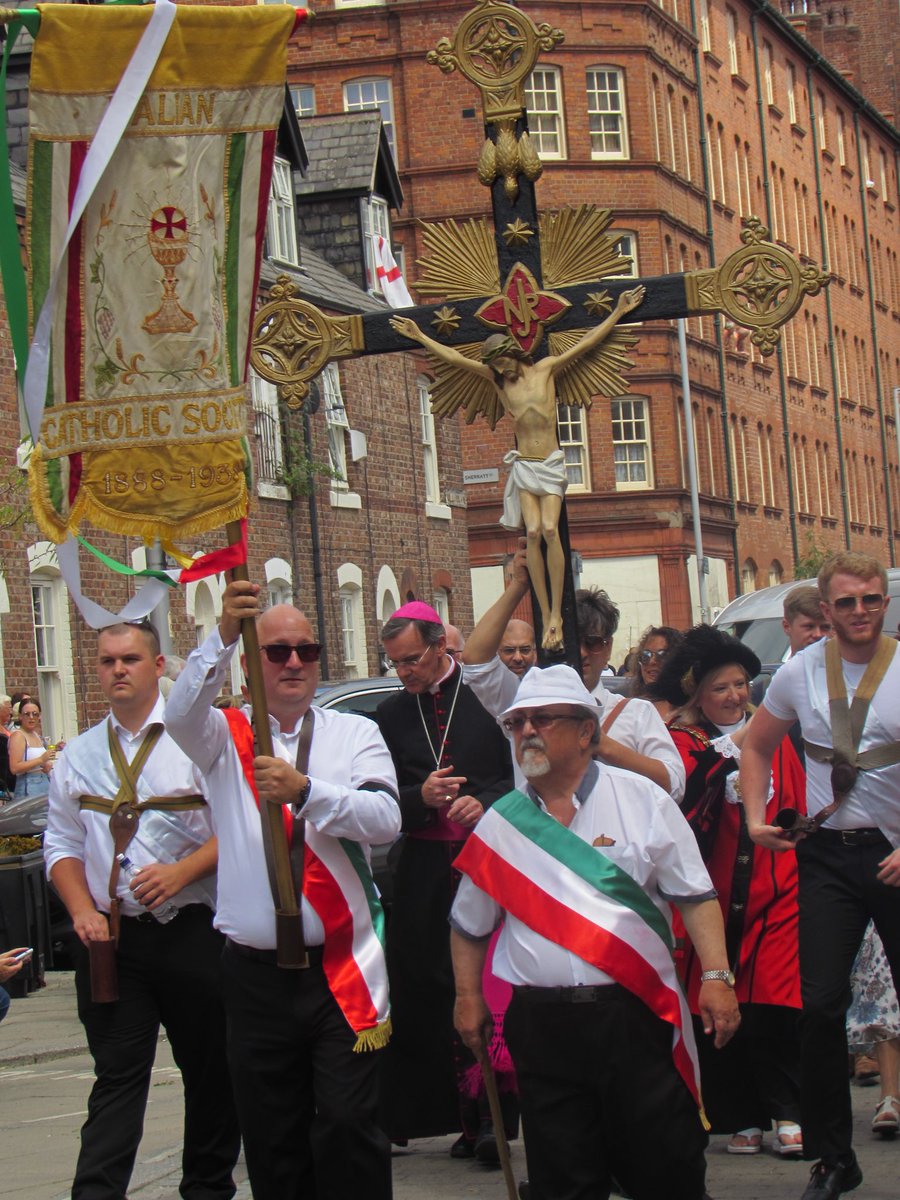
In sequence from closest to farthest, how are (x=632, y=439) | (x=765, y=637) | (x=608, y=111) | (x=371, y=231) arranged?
1. (x=765, y=637)
2. (x=371, y=231)
3. (x=632, y=439)
4. (x=608, y=111)

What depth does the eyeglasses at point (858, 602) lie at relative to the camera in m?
6.83

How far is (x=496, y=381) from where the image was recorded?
291 inches

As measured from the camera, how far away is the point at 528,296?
24.1 ft

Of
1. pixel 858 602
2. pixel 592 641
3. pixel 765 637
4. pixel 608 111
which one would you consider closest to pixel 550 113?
pixel 608 111

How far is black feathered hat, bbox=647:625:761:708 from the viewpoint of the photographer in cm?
805

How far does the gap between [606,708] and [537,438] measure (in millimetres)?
1006

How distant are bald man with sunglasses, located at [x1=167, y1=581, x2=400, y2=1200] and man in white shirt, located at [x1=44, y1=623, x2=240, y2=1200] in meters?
0.62

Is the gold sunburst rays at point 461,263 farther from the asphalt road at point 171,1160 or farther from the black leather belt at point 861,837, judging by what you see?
the asphalt road at point 171,1160

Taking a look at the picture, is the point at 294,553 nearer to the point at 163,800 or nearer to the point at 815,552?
the point at 163,800

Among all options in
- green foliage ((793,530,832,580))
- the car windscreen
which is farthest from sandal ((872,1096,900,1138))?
green foliage ((793,530,832,580))

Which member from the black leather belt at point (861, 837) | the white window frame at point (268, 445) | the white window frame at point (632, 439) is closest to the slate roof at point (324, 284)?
the white window frame at point (268, 445)

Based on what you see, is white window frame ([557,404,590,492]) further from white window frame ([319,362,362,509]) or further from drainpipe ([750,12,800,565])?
white window frame ([319,362,362,509])

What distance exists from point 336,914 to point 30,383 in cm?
176

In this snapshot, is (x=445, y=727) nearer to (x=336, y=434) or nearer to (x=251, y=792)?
(x=251, y=792)
